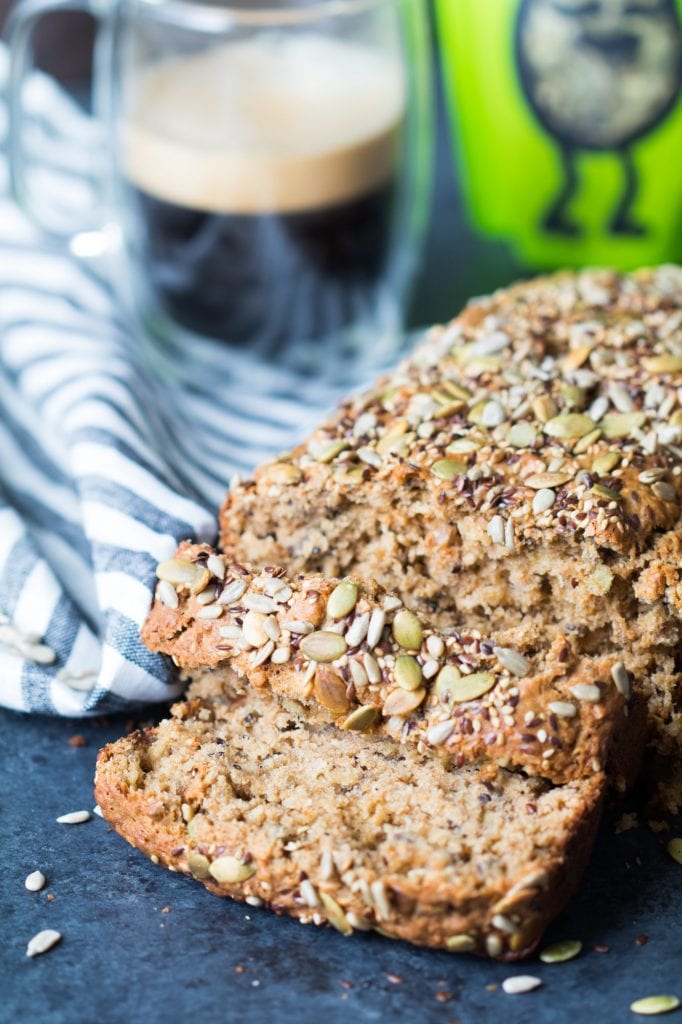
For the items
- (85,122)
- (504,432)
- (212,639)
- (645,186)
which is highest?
(85,122)

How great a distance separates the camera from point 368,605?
2.37 meters

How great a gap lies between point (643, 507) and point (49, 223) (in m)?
2.08

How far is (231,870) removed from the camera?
2.20m

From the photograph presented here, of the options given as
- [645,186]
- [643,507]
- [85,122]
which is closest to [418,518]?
[643,507]

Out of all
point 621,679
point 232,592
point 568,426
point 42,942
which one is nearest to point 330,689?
point 232,592

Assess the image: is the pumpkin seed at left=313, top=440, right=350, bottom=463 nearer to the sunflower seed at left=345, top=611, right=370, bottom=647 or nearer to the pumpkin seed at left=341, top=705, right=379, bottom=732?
the sunflower seed at left=345, top=611, right=370, bottom=647

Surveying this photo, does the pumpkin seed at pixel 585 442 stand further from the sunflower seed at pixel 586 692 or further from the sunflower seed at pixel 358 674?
the sunflower seed at pixel 358 674

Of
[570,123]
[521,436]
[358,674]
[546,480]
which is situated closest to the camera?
[358,674]

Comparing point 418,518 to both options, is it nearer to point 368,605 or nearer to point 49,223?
point 368,605

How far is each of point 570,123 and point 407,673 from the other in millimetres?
1913

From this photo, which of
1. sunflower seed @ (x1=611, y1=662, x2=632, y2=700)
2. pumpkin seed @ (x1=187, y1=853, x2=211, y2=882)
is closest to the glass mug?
sunflower seed @ (x1=611, y1=662, x2=632, y2=700)

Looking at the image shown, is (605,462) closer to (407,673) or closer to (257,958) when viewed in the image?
(407,673)

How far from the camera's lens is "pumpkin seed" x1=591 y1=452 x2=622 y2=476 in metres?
2.55

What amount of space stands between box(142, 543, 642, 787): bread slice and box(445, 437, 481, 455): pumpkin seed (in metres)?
0.36
